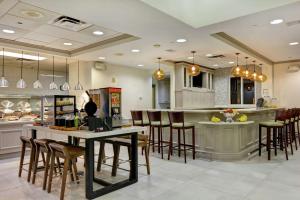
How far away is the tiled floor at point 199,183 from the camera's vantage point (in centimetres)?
298

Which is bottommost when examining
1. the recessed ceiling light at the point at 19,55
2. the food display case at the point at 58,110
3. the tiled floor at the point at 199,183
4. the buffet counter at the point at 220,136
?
the tiled floor at the point at 199,183

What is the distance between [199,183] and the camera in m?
3.44

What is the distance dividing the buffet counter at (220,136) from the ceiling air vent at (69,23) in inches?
109

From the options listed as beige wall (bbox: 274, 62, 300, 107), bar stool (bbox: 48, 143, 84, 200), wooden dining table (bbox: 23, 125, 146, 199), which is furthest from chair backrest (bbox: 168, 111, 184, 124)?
beige wall (bbox: 274, 62, 300, 107)

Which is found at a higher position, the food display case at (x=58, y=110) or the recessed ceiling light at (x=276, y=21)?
the recessed ceiling light at (x=276, y=21)

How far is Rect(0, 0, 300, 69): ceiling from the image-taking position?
320 centimetres

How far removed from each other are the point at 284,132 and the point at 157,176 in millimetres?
3733

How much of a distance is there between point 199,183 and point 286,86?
6.79 m

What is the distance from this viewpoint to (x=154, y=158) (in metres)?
4.99

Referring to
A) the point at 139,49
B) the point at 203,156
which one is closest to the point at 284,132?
the point at 203,156

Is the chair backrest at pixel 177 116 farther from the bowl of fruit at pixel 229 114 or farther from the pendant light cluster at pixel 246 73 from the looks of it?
the pendant light cluster at pixel 246 73

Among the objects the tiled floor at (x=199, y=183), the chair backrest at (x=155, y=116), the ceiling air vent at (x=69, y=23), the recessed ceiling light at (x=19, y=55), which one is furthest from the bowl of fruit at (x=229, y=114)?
the recessed ceiling light at (x=19, y=55)

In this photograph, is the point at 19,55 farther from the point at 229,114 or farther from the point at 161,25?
the point at 229,114

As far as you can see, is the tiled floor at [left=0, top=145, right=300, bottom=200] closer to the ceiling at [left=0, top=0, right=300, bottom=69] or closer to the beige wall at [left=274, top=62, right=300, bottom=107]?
the ceiling at [left=0, top=0, right=300, bottom=69]
